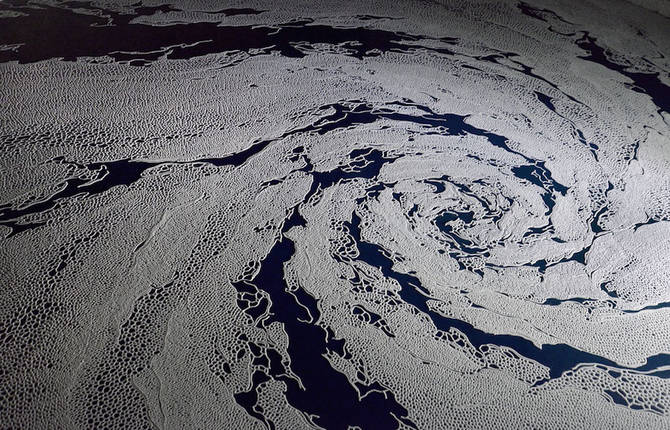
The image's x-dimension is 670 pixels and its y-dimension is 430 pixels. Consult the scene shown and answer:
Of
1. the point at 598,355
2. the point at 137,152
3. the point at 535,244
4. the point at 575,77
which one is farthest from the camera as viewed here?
the point at 575,77

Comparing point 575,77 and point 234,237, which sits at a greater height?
point 575,77

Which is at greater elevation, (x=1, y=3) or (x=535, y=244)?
(x=1, y=3)

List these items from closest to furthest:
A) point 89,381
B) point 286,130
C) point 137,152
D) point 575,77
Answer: point 89,381 → point 137,152 → point 286,130 → point 575,77

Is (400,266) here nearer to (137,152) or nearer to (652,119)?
(137,152)

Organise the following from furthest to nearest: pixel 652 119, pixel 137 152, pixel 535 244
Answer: pixel 652 119 → pixel 137 152 → pixel 535 244

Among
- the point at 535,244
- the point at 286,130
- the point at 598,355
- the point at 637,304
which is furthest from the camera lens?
the point at 286,130

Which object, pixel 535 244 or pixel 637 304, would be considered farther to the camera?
pixel 535 244

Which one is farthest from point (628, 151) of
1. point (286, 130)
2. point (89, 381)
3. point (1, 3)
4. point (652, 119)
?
point (1, 3)

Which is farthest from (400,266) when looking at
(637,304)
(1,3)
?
(1,3)

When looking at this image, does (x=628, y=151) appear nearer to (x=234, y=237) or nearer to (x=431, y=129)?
(x=431, y=129)
